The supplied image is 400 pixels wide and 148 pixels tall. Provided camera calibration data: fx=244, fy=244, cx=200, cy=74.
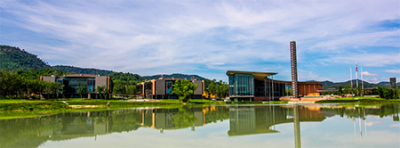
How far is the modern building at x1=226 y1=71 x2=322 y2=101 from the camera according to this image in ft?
291

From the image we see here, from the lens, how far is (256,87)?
4013 inches

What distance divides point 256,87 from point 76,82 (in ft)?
229

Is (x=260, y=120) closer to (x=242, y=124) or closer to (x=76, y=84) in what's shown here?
(x=242, y=124)

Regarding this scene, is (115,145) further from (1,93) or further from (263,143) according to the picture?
(1,93)

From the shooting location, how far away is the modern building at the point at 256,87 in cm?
8869

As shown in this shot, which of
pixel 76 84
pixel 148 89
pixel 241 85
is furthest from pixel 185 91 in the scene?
pixel 148 89

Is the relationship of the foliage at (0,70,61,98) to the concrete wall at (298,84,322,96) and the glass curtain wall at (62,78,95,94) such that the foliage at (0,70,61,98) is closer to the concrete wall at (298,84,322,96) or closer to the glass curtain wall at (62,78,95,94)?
the glass curtain wall at (62,78,95,94)

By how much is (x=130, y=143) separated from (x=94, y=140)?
2.87 metres

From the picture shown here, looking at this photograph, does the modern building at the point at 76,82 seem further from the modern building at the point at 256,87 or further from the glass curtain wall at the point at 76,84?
the modern building at the point at 256,87

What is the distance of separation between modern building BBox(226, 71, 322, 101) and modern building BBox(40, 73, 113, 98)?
46.8m

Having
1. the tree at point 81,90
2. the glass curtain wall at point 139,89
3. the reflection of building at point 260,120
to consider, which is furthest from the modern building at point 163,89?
the reflection of building at point 260,120

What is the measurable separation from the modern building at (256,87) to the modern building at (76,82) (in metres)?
46.8

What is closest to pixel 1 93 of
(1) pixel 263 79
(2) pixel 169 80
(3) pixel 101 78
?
(3) pixel 101 78

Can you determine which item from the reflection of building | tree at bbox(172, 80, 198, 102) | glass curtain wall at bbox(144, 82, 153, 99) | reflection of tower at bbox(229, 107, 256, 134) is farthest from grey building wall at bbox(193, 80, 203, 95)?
reflection of tower at bbox(229, 107, 256, 134)
